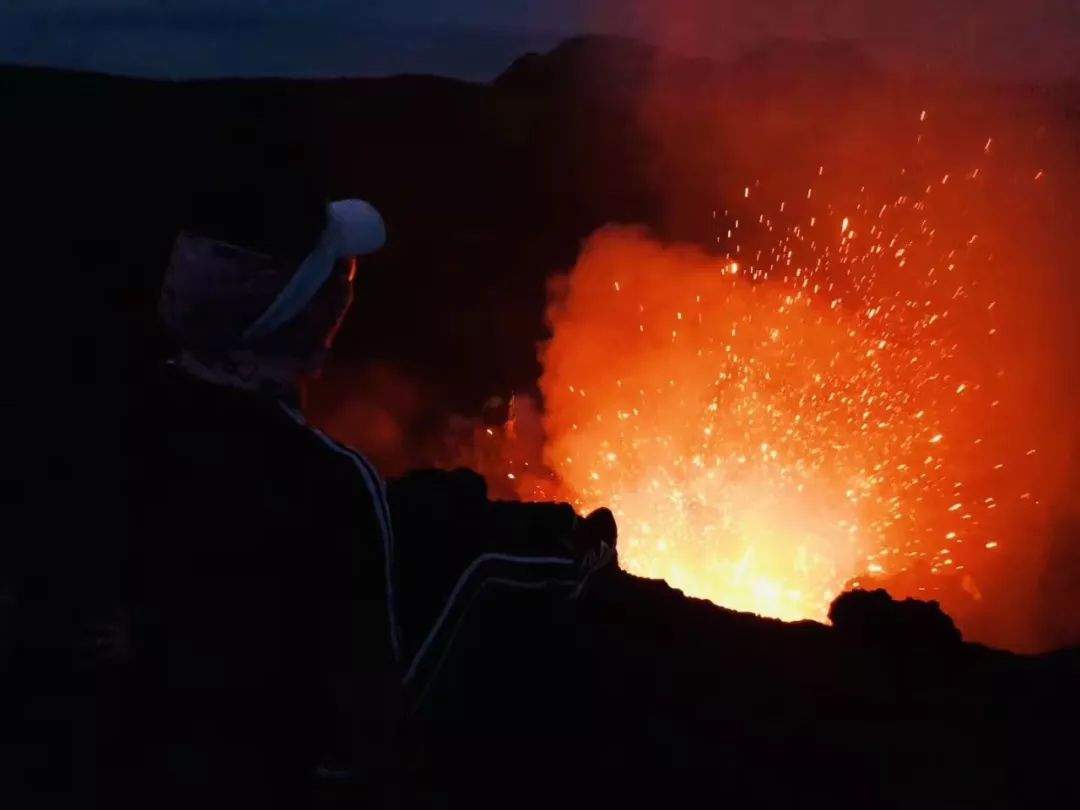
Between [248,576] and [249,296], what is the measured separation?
52 centimetres

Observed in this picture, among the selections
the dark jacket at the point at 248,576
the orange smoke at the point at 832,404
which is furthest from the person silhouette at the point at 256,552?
the orange smoke at the point at 832,404

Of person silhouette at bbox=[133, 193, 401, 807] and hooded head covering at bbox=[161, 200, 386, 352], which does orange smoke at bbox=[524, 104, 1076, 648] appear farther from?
hooded head covering at bbox=[161, 200, 386, 352]

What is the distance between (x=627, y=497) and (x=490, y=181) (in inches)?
236

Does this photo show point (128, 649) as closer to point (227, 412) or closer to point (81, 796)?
point (81, 796)

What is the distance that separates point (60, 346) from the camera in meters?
8.10

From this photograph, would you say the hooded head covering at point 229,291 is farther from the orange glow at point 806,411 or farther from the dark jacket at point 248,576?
the orange glow at point 806,411

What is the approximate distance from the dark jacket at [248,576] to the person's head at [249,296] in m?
0.10

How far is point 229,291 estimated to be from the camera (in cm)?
180

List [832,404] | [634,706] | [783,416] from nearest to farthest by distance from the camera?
[634,706] → [783,416] → [832,404]

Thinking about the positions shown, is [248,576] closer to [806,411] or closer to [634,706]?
[634,706]

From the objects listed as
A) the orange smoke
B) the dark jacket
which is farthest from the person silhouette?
the orange smoke

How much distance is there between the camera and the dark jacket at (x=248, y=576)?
1.67 meters

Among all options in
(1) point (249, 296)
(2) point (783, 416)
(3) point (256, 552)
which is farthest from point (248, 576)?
(2) point (783, 416)

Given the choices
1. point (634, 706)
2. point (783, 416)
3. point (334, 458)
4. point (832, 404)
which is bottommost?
point (334, 458)
